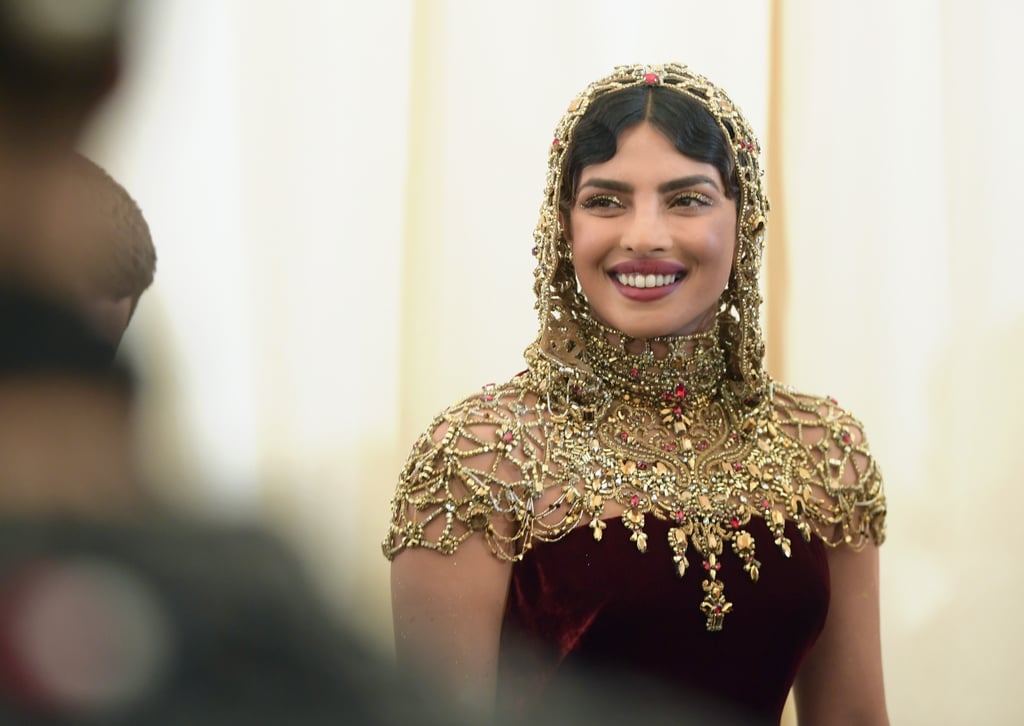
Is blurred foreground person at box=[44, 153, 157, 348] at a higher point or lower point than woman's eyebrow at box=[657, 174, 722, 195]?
lower

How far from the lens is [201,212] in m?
1.58

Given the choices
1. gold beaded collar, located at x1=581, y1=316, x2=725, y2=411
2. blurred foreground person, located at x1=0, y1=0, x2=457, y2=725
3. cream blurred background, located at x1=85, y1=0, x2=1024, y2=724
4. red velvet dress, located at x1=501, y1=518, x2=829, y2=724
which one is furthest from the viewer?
cream blurred background, located at x1=85, y1=0, x2=1024, y2=724

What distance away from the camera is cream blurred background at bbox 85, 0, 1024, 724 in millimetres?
1705

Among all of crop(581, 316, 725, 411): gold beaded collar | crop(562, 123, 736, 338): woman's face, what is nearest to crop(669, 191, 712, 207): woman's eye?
crop(562, 123, 736, 338): woman's face

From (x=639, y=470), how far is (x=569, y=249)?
250 millimetres

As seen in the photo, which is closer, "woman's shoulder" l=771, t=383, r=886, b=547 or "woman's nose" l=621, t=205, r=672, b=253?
"woman's nose" l=621, t=205, r=672, b=253

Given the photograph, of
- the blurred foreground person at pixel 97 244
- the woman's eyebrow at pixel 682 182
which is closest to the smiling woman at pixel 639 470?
the woman's eyebrow at pixel 682 182

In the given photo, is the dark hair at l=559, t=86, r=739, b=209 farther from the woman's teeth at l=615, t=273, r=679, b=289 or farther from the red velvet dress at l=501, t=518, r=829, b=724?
the red velvet dress at l=501, t=518, r=829, b=724

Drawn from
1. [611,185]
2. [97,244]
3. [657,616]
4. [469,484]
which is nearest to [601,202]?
[611,185]

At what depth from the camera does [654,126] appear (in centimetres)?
131

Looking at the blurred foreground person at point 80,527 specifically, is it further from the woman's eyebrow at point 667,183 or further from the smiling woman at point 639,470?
the woman's eyebrow at point 667,183

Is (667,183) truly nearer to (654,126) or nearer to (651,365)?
(654,126)

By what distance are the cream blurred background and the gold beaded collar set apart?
35cm

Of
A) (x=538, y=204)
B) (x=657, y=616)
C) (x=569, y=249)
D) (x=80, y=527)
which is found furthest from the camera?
(x=538, y=204)
